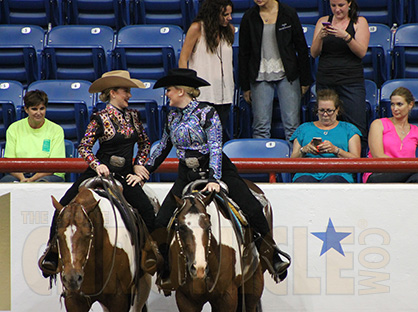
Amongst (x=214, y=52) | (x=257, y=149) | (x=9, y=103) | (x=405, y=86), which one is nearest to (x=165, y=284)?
(x=257, y=149)

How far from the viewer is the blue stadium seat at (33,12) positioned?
936 centimetres

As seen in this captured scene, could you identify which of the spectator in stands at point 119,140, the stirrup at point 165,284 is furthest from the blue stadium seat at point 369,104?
the stirrup at point 165,284

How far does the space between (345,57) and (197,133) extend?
8.29 ft

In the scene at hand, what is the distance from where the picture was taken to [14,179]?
6.88m

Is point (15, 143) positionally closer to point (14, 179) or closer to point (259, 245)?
point (14, 179)

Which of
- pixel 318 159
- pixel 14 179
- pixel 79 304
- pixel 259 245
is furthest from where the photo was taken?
pixel 14 179

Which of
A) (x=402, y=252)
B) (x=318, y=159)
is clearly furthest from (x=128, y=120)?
(x=402, y=252)

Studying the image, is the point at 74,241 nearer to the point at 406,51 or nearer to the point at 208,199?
the point at 208,199

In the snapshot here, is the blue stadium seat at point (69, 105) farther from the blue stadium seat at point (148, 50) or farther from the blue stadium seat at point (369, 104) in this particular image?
the blue stadium seat at point (369, 104)

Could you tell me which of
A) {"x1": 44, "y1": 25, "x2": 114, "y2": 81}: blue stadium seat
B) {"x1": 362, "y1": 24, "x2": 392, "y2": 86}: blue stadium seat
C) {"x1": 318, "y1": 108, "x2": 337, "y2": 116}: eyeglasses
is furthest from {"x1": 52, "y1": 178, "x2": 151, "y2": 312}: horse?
{"x1": 362, "y1": 24, "x2": 392, "y2": 86}: blue stadium seat

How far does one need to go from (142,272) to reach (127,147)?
0.93 m

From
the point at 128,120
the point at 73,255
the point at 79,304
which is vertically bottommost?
the point at 79,304

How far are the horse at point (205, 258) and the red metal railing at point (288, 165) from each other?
845 millimetres

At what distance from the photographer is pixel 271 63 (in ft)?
24.5
